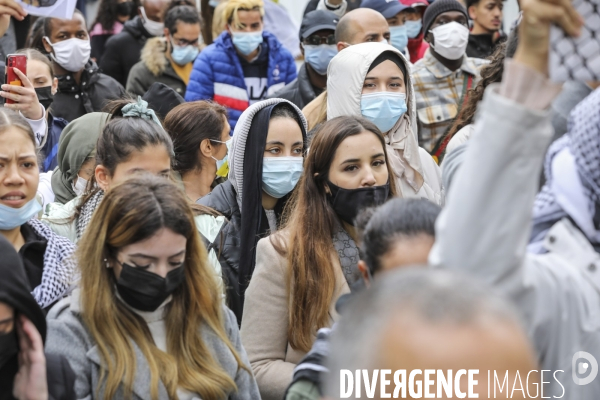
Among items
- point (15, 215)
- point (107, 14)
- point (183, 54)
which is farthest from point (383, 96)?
point (107, 14)

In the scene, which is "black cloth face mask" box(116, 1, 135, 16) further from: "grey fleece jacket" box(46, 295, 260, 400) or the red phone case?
"grey fleece jacket" box(46, 295, 260, 400)

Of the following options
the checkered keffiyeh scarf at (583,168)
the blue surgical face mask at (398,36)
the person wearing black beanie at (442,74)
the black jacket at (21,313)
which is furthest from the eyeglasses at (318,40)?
the checkered keffiyeh scarf at (583,168)

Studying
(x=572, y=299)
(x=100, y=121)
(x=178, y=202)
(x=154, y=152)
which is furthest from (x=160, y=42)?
(x=572, y=299)

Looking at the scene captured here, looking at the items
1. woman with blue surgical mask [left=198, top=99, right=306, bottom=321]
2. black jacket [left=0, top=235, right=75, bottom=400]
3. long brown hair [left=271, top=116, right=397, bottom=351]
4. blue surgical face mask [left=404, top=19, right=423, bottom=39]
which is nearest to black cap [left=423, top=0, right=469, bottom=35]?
blue surgical face mask [left=404, top=19, right=423, bottom=39]

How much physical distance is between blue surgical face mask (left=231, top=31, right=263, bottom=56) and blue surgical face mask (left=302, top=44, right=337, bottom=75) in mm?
532

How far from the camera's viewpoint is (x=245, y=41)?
329 inches

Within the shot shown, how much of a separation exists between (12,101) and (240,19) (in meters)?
3.38

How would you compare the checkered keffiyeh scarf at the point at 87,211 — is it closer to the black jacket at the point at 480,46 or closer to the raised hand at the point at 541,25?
the raised hand at the point at 541,25

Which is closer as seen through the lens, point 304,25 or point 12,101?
point 12,101

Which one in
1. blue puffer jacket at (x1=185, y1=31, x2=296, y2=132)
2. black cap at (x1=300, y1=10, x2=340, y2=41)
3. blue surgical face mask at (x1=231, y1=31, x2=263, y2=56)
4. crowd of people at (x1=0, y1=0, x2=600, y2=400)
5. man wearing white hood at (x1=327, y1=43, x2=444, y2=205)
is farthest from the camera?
blue surgical face mask at (x1=231, y1=31, x2=263, y2=56)

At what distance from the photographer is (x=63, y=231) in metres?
4.55

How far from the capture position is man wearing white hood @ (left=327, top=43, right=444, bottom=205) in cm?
564

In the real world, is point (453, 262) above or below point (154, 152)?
above

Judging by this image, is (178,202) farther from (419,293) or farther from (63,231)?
(419,293)
